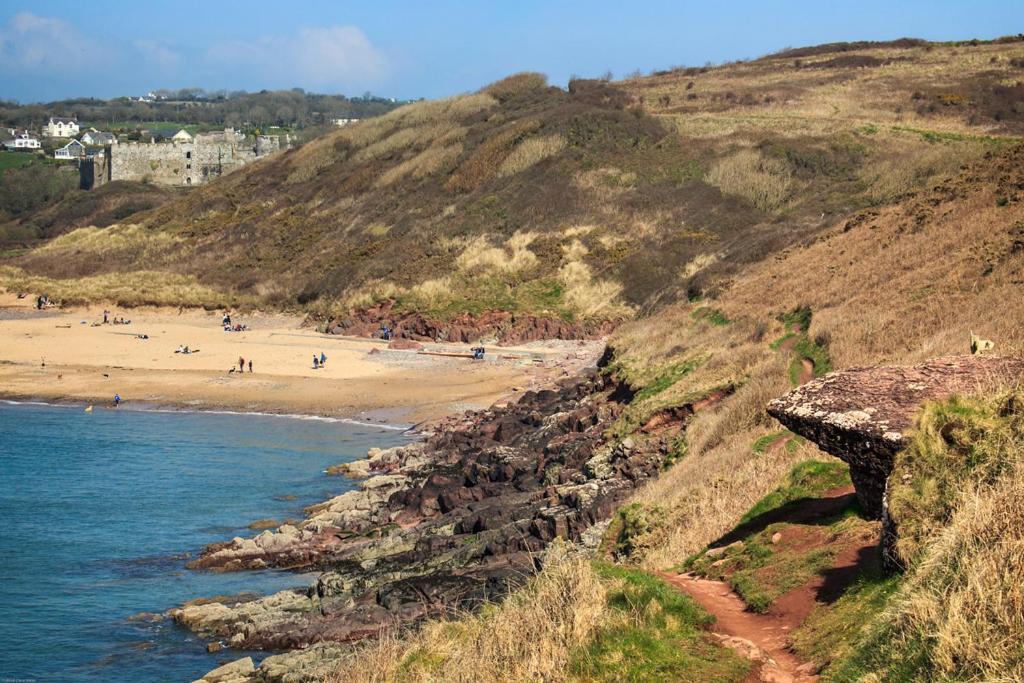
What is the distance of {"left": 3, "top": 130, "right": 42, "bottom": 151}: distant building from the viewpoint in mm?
166375

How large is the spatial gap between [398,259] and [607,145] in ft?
57.5

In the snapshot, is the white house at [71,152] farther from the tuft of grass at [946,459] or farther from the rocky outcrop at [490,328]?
the tuft of grass at [946,459]

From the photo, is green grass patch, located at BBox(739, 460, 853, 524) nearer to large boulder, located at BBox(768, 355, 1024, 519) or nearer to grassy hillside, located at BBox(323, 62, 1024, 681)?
grassy hillside, located at BBox(323, 62, 1024, 681)

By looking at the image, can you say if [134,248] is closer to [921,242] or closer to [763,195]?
[763,195]

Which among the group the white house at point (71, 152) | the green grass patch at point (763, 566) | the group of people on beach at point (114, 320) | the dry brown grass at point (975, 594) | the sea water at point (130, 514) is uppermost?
the white house at point (71, 152)

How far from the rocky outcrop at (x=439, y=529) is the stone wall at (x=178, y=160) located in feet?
276

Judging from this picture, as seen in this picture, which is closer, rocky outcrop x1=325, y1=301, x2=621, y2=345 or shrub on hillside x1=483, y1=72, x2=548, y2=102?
rocky outcrop x1=325, y1=301, x2=621, y2=345

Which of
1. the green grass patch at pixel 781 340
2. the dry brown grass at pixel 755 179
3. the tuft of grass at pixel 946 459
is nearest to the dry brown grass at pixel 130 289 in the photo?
the dry brown grass at pixel 755 179

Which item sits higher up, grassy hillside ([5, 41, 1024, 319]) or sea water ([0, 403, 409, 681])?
grassy hillside ([5, 41, 1024, 319])

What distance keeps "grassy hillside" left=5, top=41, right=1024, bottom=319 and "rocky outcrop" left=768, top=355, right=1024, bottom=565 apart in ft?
105

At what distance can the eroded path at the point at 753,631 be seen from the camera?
926 centimetres

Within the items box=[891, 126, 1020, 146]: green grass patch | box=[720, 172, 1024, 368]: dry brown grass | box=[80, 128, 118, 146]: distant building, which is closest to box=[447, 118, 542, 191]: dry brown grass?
box=[891, 126, 1020, 146]: green grass patch

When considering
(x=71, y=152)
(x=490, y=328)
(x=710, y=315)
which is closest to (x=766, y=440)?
(x=710, y=315)

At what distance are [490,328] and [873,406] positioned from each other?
46415mm
